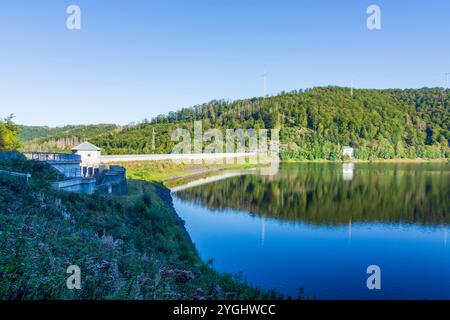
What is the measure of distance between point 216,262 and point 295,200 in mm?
22609

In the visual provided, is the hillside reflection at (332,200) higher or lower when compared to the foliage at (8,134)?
lower

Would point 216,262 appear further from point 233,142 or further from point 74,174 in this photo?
point 233,142

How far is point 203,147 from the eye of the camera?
112m

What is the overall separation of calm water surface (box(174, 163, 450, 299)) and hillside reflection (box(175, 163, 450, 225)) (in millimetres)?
93

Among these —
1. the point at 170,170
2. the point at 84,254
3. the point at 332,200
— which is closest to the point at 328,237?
the point at 332,200

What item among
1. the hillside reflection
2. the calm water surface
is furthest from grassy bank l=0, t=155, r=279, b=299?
the hillside reflection

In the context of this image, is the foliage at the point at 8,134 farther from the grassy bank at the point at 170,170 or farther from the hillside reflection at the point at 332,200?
the hillside reflection at the point at 332,200

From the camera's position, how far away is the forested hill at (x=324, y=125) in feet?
426

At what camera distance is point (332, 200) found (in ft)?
136

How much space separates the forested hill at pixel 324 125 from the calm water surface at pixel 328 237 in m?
70.4

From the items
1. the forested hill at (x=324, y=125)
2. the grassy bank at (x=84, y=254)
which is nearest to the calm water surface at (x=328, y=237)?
the grassy bank at (x=84, y=254)

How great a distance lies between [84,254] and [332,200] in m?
35.2

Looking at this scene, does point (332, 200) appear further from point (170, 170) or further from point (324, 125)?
point (324, 125)

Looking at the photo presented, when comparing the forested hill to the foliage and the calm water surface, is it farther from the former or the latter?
the calm water surface
